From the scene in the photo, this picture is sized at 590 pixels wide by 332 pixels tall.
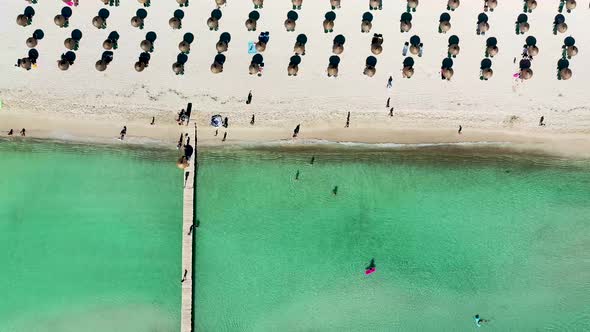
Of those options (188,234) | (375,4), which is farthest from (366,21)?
(188,234)

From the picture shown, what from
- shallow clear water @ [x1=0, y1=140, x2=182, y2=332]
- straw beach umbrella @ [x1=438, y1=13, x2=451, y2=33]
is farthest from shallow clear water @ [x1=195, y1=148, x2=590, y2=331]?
straw beach umbrella @ [x1=438, y1=13, x2=451, y2=33]

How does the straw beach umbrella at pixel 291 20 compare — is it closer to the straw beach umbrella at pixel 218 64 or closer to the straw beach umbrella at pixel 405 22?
the straw beach umbrella at pixel 218 64

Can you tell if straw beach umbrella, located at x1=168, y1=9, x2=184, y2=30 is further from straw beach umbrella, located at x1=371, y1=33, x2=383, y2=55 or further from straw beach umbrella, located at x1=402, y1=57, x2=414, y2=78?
straw beach umbrella, located at x1=402, y1=57, x2=414, y2=78

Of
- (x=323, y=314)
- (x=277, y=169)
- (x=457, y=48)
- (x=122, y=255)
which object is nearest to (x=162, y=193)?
(x=122, y=255)

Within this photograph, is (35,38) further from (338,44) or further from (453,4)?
(453,4)

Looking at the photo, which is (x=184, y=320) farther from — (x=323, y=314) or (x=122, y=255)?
(x=323, y=314)
